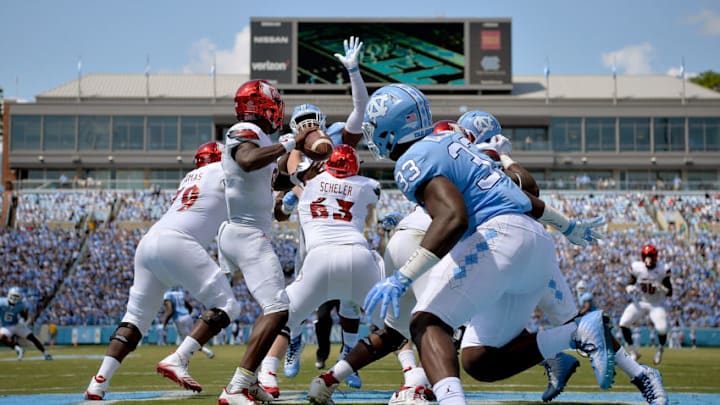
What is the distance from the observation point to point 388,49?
189 ft

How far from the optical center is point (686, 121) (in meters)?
61.3

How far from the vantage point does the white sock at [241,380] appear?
626 centimetres

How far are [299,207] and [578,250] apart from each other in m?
29.4

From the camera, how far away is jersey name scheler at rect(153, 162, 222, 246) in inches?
297

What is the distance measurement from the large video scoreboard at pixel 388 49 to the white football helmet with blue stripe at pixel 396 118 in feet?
173

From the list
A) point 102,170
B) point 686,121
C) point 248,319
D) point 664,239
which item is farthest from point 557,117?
point 248,319

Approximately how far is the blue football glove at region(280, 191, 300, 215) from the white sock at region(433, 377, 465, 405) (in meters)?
4.41

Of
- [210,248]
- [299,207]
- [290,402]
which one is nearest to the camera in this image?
[290,402]

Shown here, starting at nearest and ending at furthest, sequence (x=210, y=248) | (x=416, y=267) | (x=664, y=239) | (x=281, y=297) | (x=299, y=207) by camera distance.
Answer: (x=416, y=267), (x=281, y=297), (x=299, y=207), (x=210, y=248), (x=664, y=239)

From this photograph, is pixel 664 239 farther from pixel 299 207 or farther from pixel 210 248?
pixel 299 207

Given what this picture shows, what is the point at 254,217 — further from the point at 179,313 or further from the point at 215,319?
the point at 179,313

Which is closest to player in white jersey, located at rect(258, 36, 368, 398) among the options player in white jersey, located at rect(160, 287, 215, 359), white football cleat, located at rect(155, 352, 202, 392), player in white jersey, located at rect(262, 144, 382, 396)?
player in white jersey, located at rect(262, 144, 382, 396)

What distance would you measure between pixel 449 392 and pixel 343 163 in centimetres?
417

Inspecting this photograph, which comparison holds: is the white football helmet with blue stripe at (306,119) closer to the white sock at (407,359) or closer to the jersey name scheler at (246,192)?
the jersey name scheler at (246,192)
